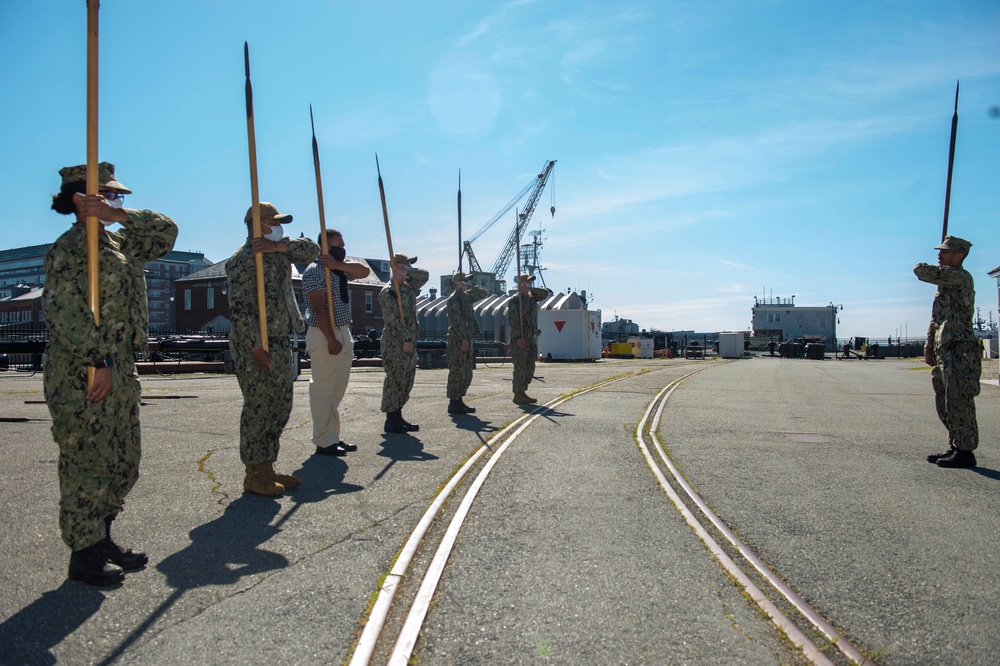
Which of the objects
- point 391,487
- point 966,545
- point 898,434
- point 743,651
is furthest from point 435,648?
point 898,434

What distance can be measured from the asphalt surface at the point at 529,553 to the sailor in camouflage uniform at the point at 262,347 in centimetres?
33

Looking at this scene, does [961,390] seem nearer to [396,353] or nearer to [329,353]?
[396,353]

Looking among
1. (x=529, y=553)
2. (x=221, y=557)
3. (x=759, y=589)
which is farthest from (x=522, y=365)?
(x=759, y=589)

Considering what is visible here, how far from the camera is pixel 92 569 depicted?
3.28 meters

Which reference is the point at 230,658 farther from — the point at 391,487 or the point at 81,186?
the point at 391,487

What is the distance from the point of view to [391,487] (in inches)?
207

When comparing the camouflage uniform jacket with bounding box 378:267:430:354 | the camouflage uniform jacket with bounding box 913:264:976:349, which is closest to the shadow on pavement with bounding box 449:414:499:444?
the camouflage uniform jacket with bounding box 378:267:430:354

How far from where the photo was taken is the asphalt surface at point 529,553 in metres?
2.74

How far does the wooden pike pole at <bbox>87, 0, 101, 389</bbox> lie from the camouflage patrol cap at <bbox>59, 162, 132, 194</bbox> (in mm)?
114

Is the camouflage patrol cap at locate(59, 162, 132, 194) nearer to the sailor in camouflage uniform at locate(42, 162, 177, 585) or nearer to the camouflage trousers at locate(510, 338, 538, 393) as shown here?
the sailor in camouflage uniform at locate(42, 162, 177, 585)

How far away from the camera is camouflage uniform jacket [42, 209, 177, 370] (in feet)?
10.4

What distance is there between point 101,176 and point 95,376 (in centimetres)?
107

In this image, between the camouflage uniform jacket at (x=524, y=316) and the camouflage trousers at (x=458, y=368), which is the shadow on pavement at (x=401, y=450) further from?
the camouflage uniform jacket at (x=524, y=316)

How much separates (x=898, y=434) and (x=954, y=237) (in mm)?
2681
